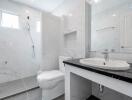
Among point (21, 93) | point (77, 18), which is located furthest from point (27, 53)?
point (77, 18)

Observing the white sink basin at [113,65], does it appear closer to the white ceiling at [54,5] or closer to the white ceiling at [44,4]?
the white ceiling at [54,5]

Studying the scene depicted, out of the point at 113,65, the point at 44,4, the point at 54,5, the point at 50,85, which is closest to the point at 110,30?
the point at 113,65

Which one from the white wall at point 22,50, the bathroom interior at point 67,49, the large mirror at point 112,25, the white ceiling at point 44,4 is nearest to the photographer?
the bathroom interior at point 67,49

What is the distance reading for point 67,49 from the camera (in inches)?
80.7

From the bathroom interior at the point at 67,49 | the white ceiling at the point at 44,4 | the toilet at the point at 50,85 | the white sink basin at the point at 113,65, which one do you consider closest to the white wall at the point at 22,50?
the bathroom interior at the point at 67,49

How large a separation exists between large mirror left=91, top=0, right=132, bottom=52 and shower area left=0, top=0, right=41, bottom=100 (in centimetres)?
176

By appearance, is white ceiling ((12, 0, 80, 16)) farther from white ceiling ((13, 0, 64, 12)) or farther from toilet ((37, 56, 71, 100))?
toilet ((37, 56, 71, 100))

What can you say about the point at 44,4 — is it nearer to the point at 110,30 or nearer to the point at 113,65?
the point at 110,30

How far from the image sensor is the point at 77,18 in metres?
1.71

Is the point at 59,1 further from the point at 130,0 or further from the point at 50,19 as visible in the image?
the point at 130,0

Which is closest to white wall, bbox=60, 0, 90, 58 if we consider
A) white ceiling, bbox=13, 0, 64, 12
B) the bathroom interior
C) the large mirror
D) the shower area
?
the bathroom interior

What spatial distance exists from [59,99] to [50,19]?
5.83ft

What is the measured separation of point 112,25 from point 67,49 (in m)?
1.10

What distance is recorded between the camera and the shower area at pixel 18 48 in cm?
202
